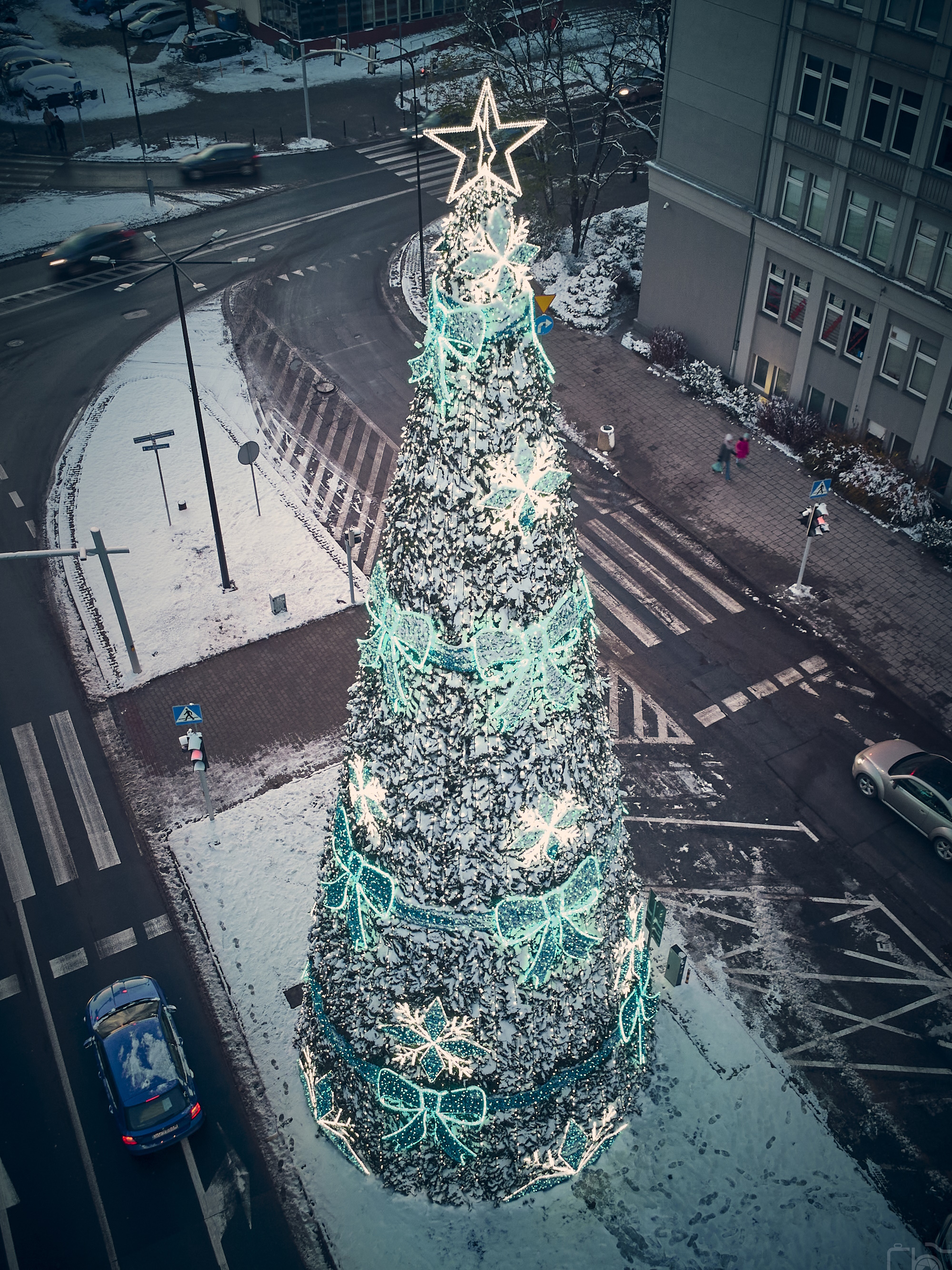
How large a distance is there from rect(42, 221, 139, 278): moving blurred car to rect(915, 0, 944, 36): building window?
1081 inches

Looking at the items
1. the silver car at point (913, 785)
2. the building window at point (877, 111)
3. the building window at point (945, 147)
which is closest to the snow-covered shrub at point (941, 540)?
the silver car at point (913, 785)

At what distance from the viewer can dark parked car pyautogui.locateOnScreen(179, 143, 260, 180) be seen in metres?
44.4

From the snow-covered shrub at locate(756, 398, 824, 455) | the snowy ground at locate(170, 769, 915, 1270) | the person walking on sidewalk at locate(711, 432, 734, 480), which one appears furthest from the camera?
the snow-covered shrub at locate(756, 398, 824, 455)

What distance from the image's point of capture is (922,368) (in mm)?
26656

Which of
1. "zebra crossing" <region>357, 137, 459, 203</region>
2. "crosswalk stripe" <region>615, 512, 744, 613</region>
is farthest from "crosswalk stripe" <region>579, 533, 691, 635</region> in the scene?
"zebra crossing" <region>357, 137, 459, 203</region>

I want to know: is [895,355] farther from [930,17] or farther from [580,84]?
[580,84]

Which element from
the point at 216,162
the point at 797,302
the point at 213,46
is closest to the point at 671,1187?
the point at 797,302

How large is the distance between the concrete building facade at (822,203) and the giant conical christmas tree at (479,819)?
18.2 meters

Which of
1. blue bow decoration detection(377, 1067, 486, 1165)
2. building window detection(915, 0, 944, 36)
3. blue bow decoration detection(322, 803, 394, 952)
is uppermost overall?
building window detection(915, 0, 944, 36)

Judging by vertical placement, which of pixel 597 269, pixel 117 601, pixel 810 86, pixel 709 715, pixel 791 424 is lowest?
pixel 709 715

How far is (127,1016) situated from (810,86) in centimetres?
2662

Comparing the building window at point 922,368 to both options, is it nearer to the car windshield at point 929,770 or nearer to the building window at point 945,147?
the building window at point 945,147

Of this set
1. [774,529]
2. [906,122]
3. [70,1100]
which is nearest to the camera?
[70,1100]

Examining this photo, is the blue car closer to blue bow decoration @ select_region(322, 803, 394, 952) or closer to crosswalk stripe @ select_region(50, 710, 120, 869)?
crosswalk stripe @ select_region(50, 710, 120, 869)
